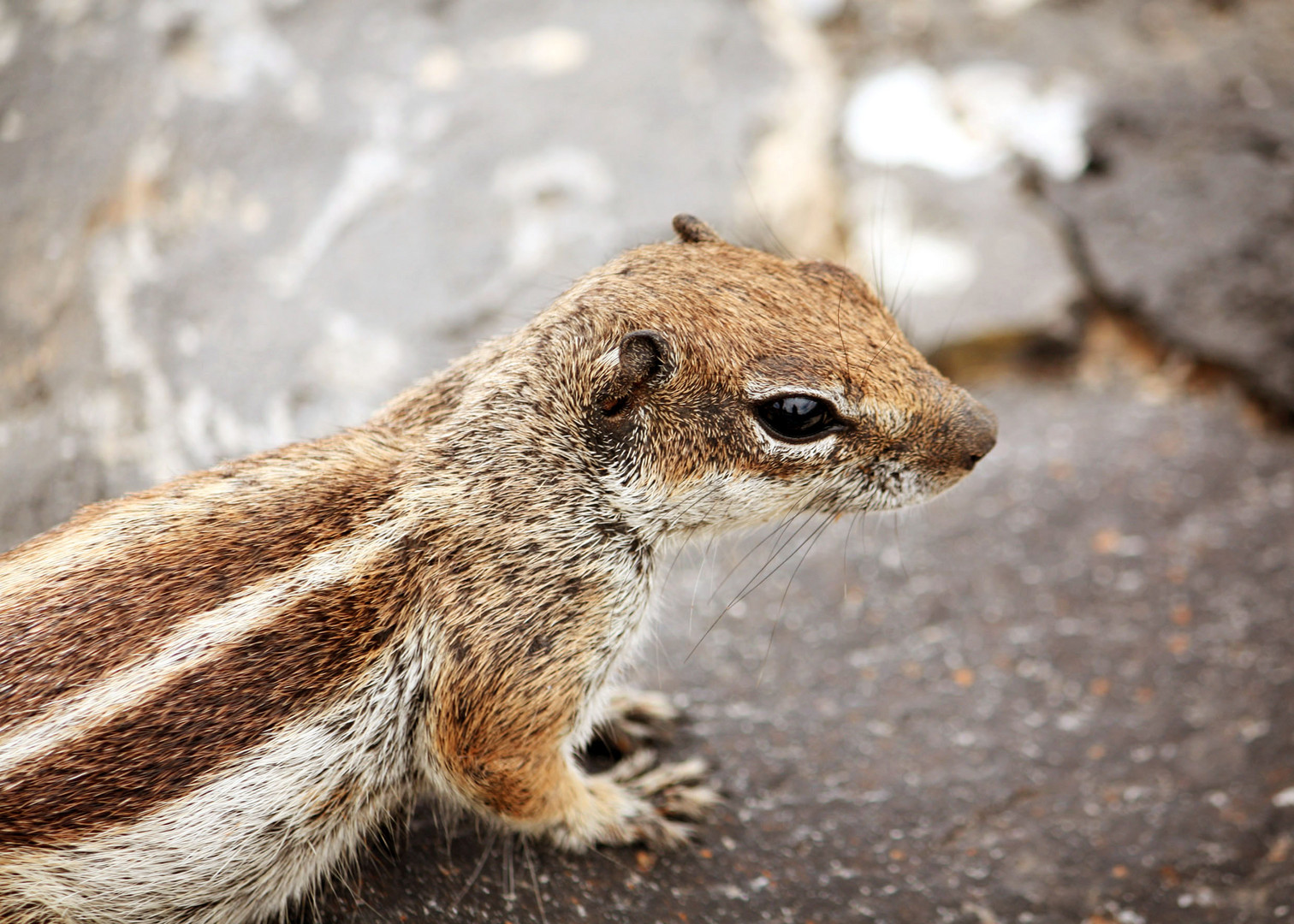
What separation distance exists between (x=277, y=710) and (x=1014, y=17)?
5845 mm

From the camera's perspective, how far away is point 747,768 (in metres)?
3.68

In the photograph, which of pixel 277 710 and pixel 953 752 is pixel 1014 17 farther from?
pixel 277 710

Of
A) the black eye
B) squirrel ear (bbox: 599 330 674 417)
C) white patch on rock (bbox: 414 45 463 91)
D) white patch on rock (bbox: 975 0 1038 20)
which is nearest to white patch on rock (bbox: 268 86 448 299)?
white patch on rock (bbox: 414 45 463 91)

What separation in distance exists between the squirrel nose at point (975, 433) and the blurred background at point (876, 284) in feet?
2.59

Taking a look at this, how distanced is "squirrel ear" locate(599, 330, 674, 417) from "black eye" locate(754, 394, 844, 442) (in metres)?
0.27

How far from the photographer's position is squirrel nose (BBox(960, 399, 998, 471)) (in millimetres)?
3004

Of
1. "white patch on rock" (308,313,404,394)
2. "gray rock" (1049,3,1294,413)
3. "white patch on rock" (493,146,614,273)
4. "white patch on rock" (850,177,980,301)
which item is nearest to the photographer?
"white patch on rock" (308,313,404,394)

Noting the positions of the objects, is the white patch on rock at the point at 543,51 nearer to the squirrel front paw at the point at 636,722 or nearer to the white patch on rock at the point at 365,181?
the white patch on rock at the point at 365,181

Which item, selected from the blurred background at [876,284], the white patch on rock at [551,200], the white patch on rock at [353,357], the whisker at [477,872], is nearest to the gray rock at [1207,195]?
the blurred background at [876,284]

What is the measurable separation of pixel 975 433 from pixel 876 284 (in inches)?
30.9

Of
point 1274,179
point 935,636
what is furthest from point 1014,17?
point 935,636

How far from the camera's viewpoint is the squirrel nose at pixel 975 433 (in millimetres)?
3004

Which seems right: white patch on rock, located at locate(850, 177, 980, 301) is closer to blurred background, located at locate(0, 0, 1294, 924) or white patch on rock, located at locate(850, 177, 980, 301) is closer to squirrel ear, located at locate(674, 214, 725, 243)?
blurred background, located at locate(0, 0, 1294, 924)

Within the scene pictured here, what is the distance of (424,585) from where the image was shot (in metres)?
2.82
